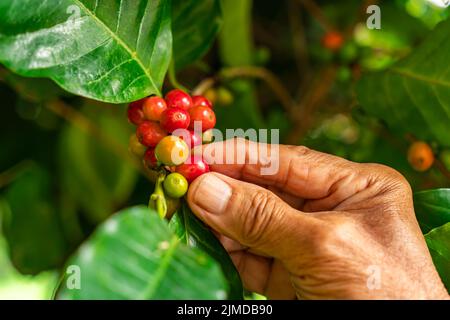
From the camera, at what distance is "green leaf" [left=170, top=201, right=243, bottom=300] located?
0.87m

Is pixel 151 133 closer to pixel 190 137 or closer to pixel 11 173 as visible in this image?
pixel 190 137

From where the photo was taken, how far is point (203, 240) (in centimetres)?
90

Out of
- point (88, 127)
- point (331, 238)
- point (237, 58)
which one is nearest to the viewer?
point (331, 238)

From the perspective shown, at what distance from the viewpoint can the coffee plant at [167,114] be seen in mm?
721

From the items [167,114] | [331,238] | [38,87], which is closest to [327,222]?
[331,238]

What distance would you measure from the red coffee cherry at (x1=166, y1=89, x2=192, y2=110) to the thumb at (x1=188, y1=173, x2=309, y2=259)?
125 mm

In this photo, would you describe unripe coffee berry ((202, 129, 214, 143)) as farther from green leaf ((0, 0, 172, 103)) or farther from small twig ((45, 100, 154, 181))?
small twig ((45, 100, 154, 181))

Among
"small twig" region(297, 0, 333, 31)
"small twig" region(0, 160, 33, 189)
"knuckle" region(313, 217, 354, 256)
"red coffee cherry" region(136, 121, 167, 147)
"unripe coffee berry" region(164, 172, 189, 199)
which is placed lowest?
"small twig" region(0, 160, 33, 189)

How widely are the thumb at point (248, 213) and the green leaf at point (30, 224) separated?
955 mm

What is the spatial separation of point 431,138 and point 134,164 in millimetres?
835

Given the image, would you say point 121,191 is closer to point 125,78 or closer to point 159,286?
point 125,78

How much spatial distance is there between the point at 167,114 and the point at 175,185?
0.37 ft

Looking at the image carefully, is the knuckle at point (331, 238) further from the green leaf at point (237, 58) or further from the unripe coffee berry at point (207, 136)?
the green leaf at point (237, 58)

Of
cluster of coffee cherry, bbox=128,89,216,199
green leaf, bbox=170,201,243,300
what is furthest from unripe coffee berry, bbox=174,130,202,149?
green leaf, bbox=170,201,243,300
